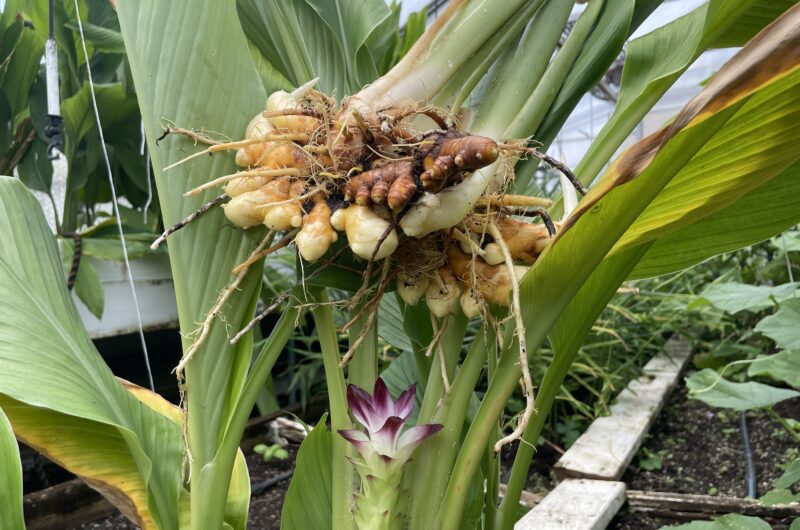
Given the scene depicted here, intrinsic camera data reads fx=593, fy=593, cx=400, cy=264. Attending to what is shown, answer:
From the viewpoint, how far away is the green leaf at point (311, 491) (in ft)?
1.80

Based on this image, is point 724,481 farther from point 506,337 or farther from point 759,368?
point 506,337

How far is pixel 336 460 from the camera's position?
1.64 ft

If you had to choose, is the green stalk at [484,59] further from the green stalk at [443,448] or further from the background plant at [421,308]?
the green stalk at [443,448]

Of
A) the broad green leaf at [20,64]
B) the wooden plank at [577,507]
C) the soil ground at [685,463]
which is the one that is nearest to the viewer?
the wooden plank at [577,507]

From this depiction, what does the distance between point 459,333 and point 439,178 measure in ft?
0.58

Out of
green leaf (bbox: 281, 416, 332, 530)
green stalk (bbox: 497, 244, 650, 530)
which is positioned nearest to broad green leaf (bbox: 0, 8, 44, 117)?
green leaf (bbox: 281, 416, 332, 530)

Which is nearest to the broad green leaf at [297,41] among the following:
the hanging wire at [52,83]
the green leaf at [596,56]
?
the green leaf at [596,56]

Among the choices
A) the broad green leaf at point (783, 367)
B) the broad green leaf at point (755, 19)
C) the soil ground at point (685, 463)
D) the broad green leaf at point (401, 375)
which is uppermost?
the broad green leaf at point (755, 19)

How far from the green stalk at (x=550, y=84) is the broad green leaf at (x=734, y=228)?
0.15 meters

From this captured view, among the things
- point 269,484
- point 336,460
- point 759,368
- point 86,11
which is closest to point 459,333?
point 336,460

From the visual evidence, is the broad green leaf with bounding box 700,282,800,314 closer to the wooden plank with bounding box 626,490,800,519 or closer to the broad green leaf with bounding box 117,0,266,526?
the wooden plank with bounding box 626,490,800,519

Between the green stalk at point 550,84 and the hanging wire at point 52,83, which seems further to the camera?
the hanging wire at point 52,83

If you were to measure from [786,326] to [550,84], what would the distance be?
463 mm

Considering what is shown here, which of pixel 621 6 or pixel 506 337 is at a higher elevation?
pixel 621 6
